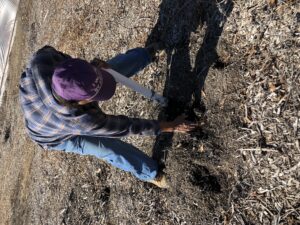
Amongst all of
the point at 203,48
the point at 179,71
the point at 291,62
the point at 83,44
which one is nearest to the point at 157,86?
the point at 179,71

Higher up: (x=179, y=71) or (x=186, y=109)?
(x=179, y=71)

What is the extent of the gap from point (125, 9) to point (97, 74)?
9.17 feet

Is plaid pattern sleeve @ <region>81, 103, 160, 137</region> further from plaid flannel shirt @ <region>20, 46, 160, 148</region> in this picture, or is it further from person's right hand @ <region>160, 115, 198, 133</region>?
person's right hand @ <region>160, 115, 198, 133</region>

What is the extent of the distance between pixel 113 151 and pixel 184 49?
1291mm

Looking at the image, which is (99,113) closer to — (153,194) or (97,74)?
(97,74)

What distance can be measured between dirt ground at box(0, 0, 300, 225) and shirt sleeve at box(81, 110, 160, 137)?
64cm

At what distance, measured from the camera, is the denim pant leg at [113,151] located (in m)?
4.13

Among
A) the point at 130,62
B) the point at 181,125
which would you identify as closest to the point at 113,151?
the point at 181,125

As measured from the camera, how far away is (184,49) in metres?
4.43

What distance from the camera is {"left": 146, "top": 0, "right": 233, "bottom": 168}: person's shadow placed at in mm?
4051

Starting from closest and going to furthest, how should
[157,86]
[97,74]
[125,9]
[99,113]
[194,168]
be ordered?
[97,74] < [99,113] < [194,168] < [157,86] < [125,9]

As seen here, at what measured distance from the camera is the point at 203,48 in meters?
4.14

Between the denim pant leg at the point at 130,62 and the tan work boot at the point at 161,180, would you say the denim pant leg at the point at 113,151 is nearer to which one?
the tan work boot at the point at 161,180

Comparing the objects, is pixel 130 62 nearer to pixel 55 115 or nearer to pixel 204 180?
pixel 55 115
